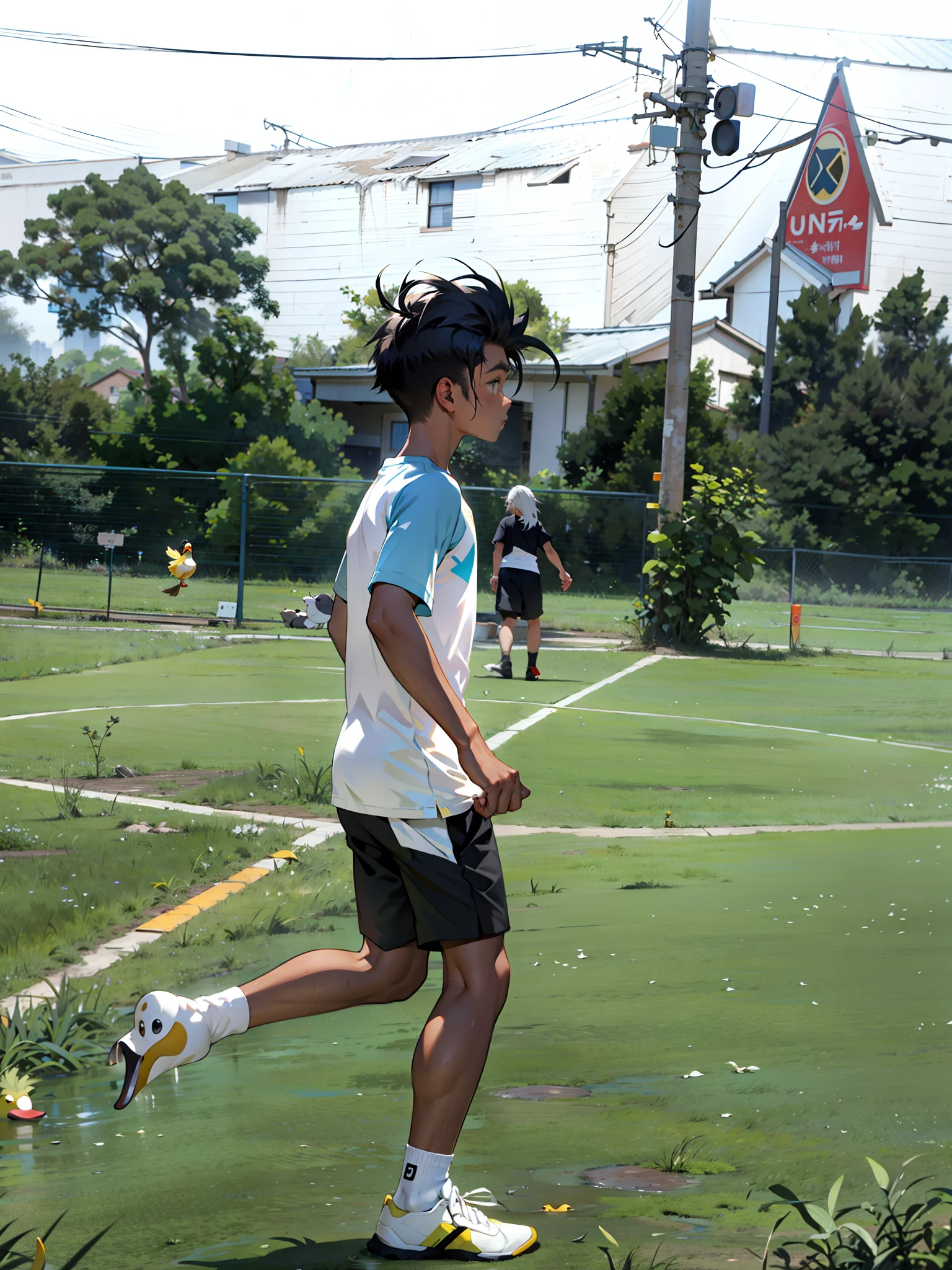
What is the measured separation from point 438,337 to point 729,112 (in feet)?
51.2

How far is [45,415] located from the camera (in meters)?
27.4

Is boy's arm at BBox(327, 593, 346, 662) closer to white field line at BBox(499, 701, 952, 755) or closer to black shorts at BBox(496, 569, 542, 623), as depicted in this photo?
white field line at BBox(499, 701, 952, 755)

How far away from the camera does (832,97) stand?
121 feet

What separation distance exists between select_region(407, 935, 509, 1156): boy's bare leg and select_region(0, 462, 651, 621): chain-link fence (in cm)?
1753

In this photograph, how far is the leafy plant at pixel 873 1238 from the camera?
7.29 ft

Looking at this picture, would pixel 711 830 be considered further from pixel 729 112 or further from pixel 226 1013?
pixel 729 112

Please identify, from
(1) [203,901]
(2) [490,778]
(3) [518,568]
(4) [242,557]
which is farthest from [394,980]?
(4) [242,557]

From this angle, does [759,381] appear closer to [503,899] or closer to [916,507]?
[916,507]

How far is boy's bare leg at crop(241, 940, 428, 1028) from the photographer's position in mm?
2883

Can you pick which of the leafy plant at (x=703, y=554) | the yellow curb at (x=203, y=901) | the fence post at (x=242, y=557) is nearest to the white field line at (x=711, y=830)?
the yellow curb at (x=203, y=901)

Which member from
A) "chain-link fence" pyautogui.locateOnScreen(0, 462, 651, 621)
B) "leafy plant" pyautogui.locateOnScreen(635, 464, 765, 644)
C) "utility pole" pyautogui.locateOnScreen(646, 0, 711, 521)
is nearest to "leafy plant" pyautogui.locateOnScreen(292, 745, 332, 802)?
"leafy plant" pyautogui.locateOnScreen(635, 464, 765, 644)

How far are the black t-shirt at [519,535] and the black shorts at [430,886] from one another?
405 inches

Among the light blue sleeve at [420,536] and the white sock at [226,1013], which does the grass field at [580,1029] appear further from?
the light blue sleeve at [420,536]

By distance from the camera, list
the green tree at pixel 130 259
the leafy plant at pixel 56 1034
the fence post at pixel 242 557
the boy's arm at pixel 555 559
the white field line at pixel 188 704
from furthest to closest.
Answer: the green tree at pixel 130 259 < the fence post at pixel 242 557 < the boy's arm at pixel 555 559 < the white field line at pixel 188 704 < the leafy plant at pixel 56 1034
